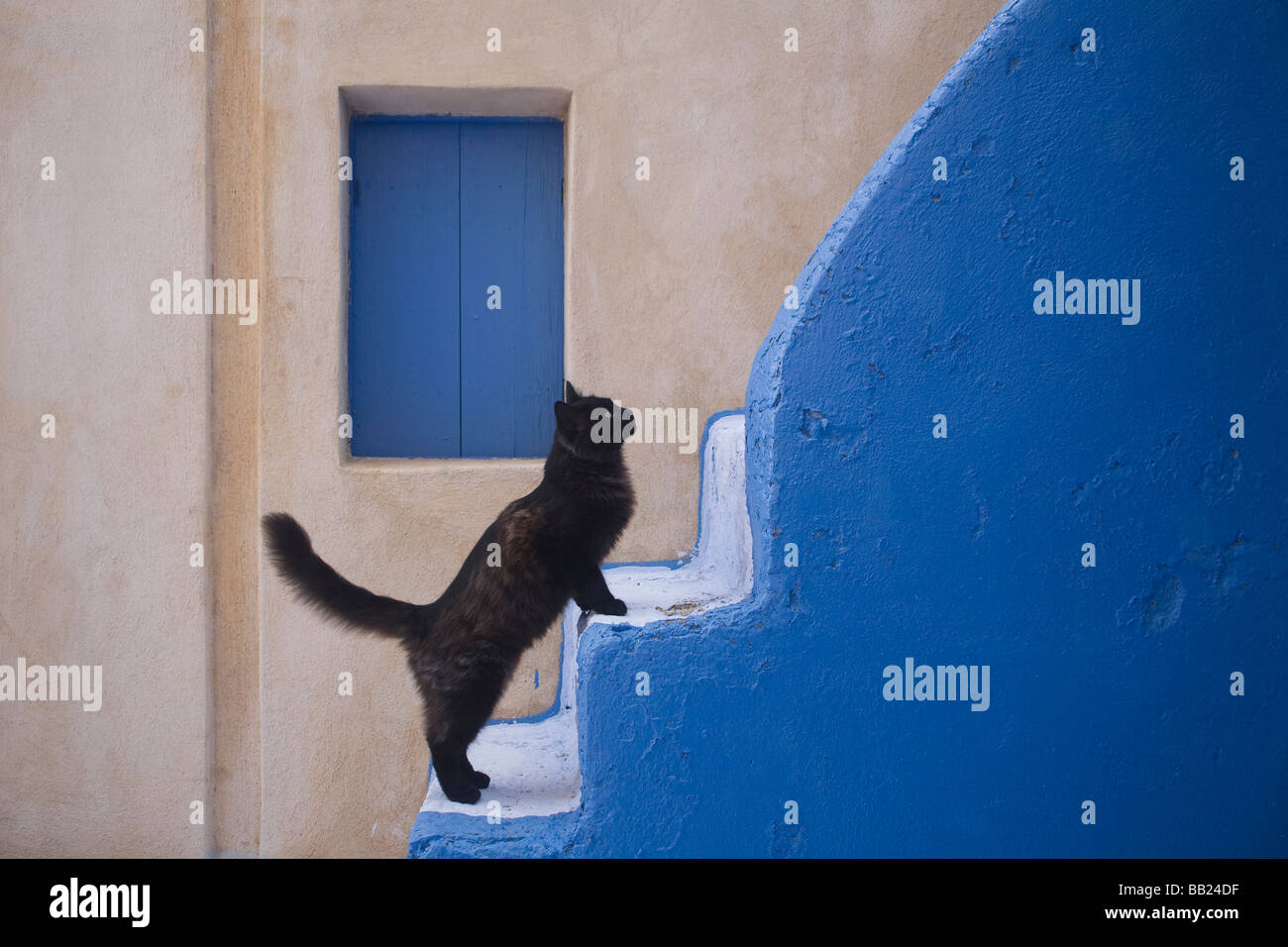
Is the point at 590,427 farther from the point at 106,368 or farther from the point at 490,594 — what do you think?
the point at 106,368

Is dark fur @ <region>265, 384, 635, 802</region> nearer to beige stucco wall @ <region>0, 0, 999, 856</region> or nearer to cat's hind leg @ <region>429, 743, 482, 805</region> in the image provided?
cat's hind leg @ <region>429, 743, 482, 805</region>

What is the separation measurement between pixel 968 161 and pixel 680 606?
4.14ft

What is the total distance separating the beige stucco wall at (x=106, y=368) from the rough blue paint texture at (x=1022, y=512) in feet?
8.16

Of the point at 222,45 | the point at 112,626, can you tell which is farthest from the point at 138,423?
the point at 222,45

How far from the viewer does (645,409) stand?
3559mm

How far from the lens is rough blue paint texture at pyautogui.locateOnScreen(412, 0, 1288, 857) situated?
6.14ft

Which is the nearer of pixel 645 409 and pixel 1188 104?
pixel 1188 104

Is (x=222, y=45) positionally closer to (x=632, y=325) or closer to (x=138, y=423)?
(x=138, y=423)

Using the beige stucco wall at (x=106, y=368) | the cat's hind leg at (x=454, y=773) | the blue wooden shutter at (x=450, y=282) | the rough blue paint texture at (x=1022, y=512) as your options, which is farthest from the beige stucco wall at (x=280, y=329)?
the rough blue paint texture at (x=1022, y=512)

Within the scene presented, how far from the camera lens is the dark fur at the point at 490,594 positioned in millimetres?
2295

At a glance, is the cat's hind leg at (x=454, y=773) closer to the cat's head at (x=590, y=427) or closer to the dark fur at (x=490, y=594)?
the dark fur at (x=490, y=594)

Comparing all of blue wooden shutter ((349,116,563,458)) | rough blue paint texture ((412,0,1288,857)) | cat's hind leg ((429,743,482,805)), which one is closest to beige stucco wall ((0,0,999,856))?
blue wooden shutter ((349,116,563,458))

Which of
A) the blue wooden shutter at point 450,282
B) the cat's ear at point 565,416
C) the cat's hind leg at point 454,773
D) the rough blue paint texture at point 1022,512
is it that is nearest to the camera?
the rough blue paint texture at point 1022,512

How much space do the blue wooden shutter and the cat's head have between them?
1268mm
